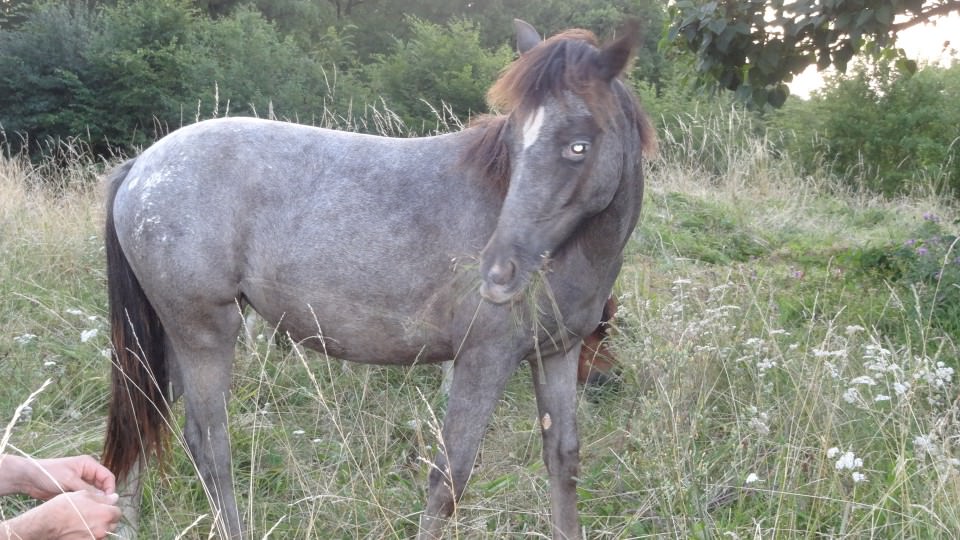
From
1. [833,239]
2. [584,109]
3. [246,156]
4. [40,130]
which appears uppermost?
[584,109]

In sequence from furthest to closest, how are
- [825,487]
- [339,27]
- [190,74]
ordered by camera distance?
[339,27], [190,74], [825,487]

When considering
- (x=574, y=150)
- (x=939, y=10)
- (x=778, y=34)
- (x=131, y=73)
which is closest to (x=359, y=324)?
(x=574, y=150)

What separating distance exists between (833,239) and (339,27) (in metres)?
22.7

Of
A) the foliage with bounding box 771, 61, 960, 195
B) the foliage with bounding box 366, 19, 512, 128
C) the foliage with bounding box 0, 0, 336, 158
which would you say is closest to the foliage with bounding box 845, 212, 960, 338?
the foliage with bounding box 771, 61, 960, 195

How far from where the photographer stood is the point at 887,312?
190 inches

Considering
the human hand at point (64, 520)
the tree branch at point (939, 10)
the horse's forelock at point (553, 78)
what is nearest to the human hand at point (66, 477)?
the human hand at point (64, 520)

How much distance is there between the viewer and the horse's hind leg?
3.08 meters

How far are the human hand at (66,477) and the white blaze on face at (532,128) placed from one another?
61.4 inches

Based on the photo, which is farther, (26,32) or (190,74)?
(26,32)

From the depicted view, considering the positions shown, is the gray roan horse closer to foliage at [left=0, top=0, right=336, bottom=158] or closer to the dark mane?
the dark mane

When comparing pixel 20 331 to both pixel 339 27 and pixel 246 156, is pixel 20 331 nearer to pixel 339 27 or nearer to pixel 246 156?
pixel 246 156

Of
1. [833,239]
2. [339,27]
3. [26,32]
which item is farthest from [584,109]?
[339,27]

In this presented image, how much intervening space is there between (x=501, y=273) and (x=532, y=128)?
0.48 metres

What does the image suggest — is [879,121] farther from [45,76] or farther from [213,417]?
[45,76]
